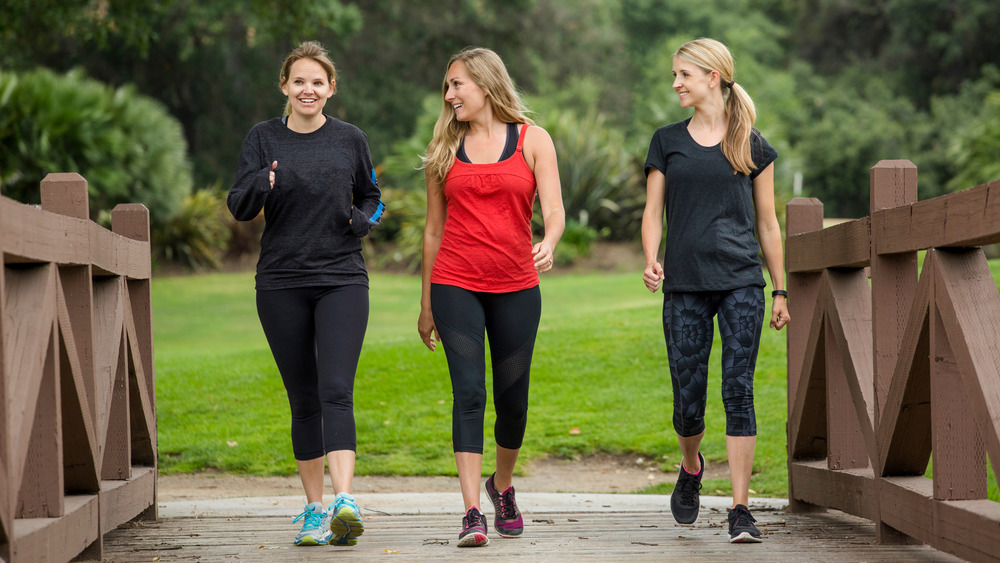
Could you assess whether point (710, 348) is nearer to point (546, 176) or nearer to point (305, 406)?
point (546, 176)

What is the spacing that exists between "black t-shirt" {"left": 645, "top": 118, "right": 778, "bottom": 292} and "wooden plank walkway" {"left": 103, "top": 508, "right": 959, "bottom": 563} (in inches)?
40.1

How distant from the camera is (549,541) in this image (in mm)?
4176

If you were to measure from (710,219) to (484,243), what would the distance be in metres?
0.92

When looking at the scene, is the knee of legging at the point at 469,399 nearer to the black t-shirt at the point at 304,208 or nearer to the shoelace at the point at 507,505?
the shoelace at the point at 507,505

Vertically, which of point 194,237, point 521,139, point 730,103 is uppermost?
point 194,237

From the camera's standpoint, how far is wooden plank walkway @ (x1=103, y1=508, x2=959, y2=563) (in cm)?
379

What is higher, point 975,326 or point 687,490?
point 975,326

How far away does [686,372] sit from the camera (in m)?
4.52

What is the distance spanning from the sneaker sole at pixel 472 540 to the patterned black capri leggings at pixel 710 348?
105 centimetres

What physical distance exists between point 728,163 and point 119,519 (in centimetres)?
286

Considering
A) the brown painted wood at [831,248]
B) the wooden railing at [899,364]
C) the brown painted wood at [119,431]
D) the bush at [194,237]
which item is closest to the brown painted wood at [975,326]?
the wooden railing at [899,364]

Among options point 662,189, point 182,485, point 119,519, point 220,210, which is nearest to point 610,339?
point 182,485

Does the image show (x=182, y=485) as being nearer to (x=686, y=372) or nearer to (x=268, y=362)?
(x=268, y=362)

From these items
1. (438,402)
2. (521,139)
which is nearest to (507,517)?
(521,139)
